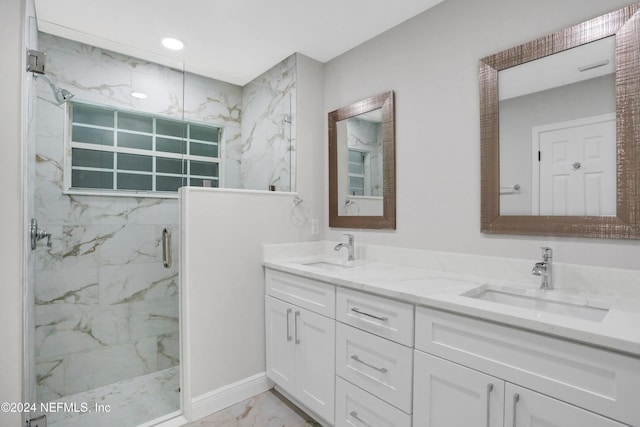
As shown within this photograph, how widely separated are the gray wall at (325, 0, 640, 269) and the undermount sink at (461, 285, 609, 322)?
194 millimetres

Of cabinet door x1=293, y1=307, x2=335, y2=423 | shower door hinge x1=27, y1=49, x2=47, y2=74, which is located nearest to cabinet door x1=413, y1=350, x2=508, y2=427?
cabinet door x1=293, y1=307, x2=335, y2=423

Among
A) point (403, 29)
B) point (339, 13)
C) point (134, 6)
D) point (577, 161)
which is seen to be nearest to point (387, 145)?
point (403, 29)

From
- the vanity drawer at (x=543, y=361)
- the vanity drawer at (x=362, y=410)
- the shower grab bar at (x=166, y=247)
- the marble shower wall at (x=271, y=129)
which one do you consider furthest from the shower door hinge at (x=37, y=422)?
the vanity drawer at (x=543, y=361)

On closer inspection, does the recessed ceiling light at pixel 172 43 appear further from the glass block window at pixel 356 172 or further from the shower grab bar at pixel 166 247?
the glass block window at pixel 356 172

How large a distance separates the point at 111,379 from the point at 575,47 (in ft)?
10.9

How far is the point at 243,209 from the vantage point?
213 centimetres

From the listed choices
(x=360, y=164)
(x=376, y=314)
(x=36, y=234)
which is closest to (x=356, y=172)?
(x=360, y=164)

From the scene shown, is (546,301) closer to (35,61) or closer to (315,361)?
(315,361)

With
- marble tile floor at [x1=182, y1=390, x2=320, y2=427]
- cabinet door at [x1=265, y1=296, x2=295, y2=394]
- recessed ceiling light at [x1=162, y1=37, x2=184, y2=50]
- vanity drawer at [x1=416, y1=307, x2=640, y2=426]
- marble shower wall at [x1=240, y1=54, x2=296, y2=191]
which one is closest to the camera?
vanity drawer at [x1=416, y1=307, x2=640, y2=426]

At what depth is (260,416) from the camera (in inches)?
75.1

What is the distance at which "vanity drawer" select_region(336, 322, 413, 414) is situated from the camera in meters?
1.32

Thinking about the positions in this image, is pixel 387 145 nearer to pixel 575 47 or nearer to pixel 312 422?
pixel 575 47

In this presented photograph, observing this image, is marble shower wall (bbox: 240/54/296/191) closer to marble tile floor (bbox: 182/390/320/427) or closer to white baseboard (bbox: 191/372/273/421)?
white baseboard (bbox: 191/372/273/421)

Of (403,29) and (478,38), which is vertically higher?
(403,29)
